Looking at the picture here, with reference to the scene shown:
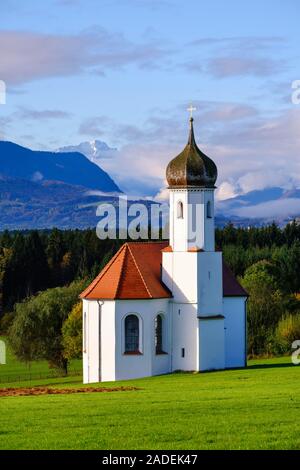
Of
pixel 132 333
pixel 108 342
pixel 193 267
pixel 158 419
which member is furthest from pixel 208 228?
pixel 158 419

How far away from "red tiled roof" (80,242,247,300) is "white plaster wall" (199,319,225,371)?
2625mm

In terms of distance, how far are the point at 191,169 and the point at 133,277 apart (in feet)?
21.0

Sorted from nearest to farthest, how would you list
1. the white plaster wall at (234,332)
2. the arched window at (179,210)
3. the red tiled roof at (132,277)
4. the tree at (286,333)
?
the red tiled roof at (132,277), the arched window at (179,210), the white plaster wall at (234,332), the tree at (286,333)

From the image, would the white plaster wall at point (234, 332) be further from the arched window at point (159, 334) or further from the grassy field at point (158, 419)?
the grassy field at point (158, 419)

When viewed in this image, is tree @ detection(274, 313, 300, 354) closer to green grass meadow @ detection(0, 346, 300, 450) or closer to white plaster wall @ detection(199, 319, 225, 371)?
white plaster wall @ detection(199, 319, 225, 371)

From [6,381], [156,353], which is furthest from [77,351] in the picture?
[156,353]

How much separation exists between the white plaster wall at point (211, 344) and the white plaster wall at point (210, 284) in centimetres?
63

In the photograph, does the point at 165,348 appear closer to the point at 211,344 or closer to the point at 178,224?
the point at 211,344

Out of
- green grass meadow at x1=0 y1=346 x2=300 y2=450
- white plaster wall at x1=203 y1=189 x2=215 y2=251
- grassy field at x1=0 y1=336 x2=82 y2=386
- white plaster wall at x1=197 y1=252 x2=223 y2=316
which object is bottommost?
grassy field at x1=0 y1=336 x2=82 y2=386

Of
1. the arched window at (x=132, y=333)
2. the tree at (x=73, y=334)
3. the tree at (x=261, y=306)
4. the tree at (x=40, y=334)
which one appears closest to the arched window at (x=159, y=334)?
the arched window at (x=132, y=333)

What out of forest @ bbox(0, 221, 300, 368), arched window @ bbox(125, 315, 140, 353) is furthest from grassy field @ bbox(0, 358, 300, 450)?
forest @ bbox(0, 221, 300, 368)

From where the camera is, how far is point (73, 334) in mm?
66250

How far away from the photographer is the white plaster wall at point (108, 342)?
50438 millimetres

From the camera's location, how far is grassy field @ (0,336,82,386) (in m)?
72.5
